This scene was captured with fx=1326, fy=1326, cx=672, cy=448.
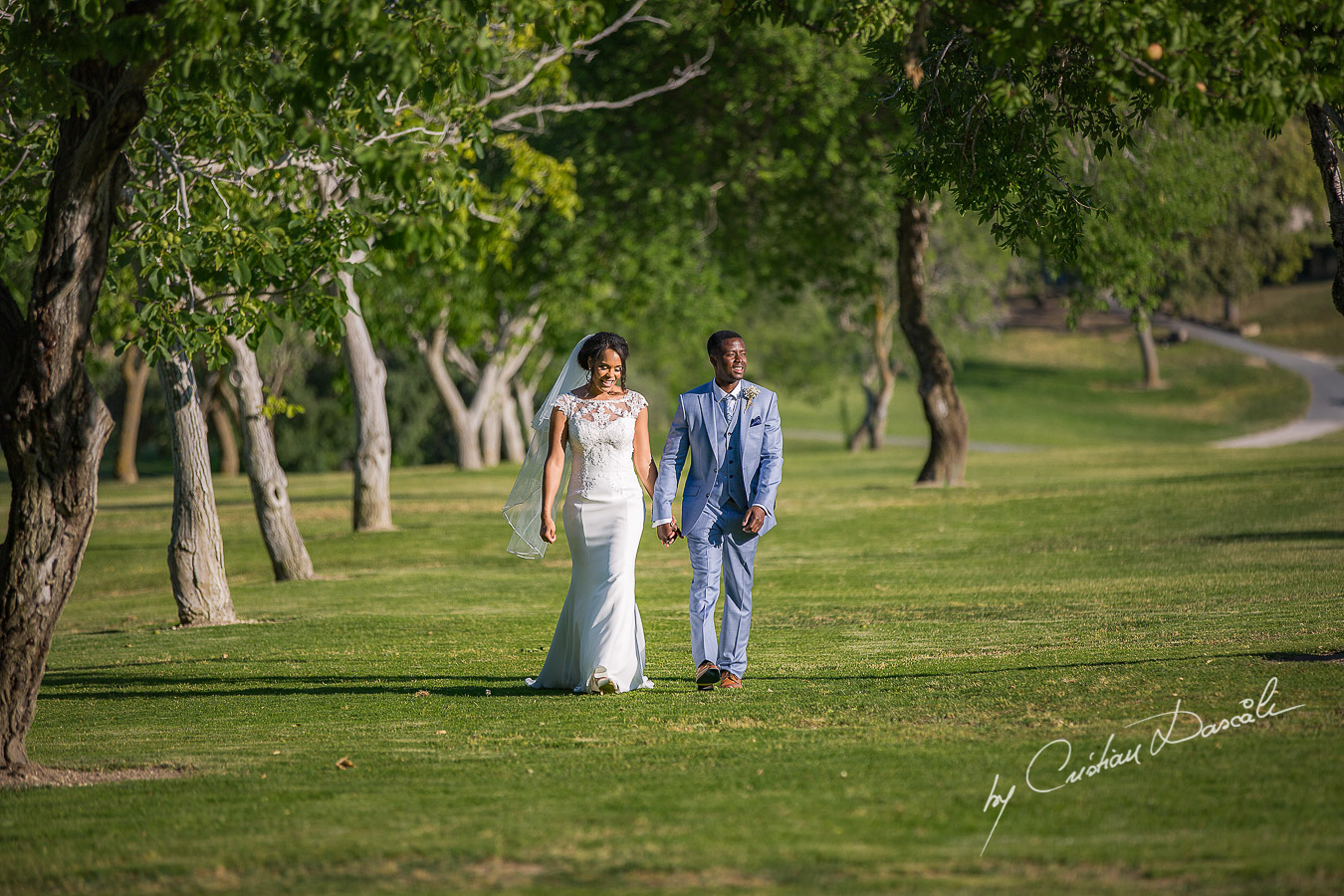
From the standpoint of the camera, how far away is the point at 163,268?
9406 millimetres

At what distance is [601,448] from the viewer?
8797mm

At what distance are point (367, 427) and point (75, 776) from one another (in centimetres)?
1410

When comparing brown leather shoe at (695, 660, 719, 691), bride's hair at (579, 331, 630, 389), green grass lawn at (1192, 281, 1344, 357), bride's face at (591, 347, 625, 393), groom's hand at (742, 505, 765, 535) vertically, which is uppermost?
green grass lawn at (1192, 281, 1344, 357)

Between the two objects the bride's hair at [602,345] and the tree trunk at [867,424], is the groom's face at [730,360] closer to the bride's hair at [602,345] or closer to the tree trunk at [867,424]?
the bride's hair at [602,345]

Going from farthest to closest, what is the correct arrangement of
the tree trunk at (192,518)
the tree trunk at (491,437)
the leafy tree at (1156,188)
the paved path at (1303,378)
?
the tree trunk at (491,437)
the paved path at (1303,378)
the leafy tree at (1156,188)
the tree trunk at (192,518)

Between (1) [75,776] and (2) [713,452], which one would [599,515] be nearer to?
(2) [713,452]

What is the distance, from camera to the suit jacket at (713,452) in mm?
8320

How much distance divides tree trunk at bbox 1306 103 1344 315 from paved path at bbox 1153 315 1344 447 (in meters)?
30.7

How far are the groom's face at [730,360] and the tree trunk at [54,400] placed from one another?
3.57 metres

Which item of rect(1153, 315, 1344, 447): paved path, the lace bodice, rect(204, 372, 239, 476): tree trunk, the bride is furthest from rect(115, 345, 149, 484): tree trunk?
rect(1153, 315, 1344, 447): paved path

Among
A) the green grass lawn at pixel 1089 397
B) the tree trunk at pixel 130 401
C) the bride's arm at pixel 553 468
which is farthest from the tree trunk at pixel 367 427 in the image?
the green grass lawn at pixel 1089 397

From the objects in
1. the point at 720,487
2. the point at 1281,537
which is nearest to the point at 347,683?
the point at 720,487

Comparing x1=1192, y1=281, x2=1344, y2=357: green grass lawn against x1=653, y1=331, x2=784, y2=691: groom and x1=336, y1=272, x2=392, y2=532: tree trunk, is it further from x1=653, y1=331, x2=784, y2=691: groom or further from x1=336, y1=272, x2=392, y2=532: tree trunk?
x1=653, y1=331, x2=784, y2=691: groom

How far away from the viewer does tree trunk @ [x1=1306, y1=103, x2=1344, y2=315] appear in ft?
26.3
